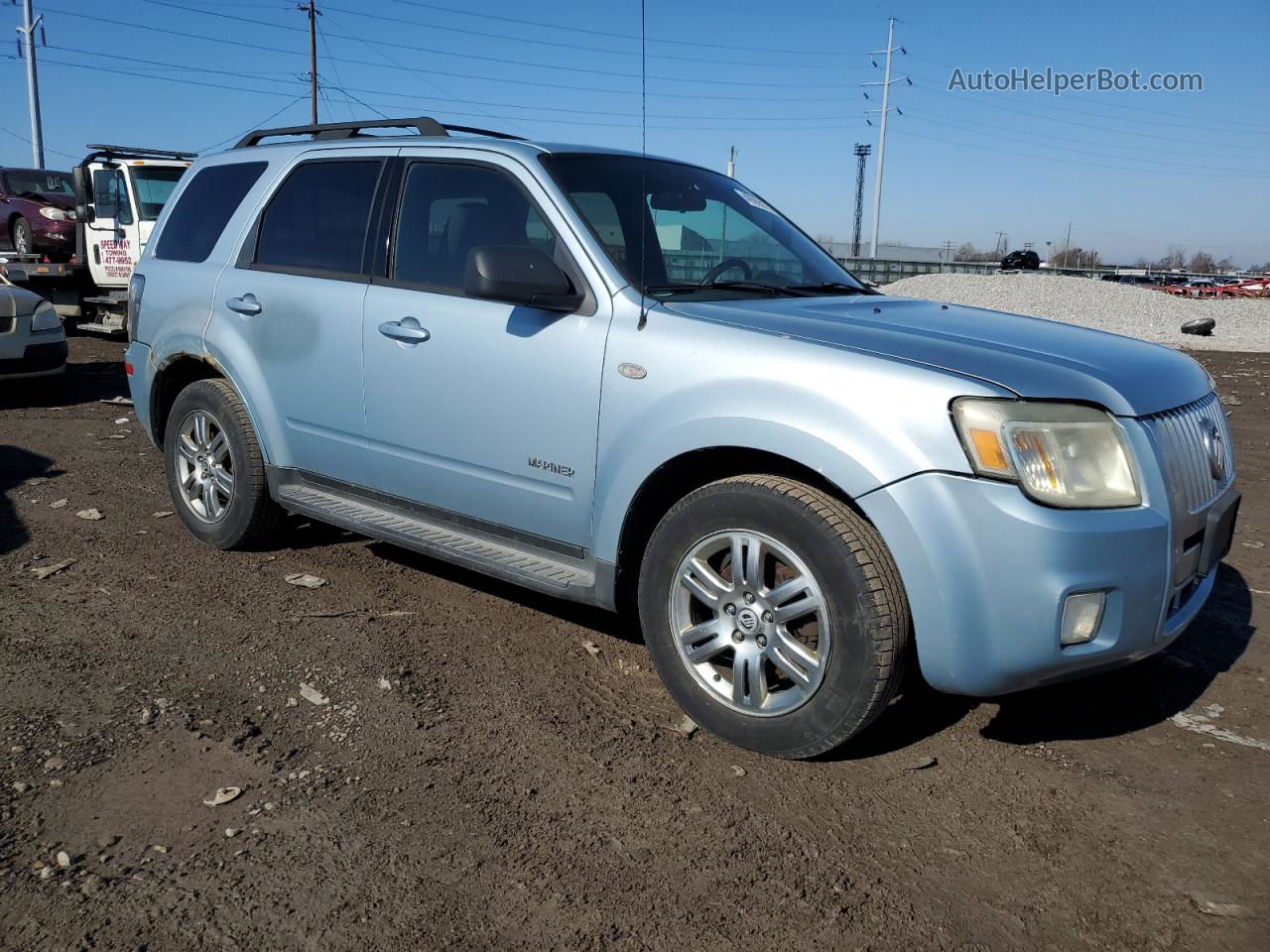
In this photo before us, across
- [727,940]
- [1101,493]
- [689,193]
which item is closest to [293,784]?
[727,940]

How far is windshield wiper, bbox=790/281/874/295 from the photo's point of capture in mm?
4242

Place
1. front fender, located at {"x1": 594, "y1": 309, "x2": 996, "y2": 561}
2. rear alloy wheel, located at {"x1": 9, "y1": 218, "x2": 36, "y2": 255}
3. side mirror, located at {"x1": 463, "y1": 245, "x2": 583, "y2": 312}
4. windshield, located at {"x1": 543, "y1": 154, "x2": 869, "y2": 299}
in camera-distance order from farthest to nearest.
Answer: rear alloy wheel, located at {"x1": 9, "y1": 218, "x2": 36, "y2": 255}
windshield, located at {"x1": 543, "y1": 154, "x2": 869, "y2": 299}
side mirror, located at {"x1": 463, "y1": 245, "x2": 583, "y2": 312}
front fender, located at {"x1": 594, "y1": 309, "x2": 996, "y2": 561}

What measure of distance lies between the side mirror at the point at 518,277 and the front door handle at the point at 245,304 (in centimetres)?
160

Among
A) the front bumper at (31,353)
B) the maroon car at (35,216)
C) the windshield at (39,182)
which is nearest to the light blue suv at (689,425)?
the front bumper at (31,353)

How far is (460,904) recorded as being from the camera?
8.23 feet

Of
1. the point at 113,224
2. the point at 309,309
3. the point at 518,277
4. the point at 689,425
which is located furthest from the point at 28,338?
the point at 689,425

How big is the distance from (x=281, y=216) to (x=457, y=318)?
1.48m

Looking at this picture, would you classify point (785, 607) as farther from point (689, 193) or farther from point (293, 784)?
point (689, 193)

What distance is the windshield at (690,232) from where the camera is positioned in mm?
3852

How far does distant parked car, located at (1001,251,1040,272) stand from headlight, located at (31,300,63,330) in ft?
146

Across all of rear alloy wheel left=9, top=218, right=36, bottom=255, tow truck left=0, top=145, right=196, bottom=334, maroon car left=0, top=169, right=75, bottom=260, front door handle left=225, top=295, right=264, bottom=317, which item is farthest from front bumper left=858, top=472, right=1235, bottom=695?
rear alloy wheel left=9, top=218, right=36, bottom=255

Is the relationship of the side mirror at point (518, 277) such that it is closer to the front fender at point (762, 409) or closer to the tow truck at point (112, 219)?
the front fender at point (762, 409)

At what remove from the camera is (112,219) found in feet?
47.9

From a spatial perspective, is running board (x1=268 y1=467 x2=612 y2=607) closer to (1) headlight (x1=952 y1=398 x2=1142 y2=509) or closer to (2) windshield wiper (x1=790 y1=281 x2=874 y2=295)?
(1) headlight (x1=952 y1=398 x2=1142 y2=509)
